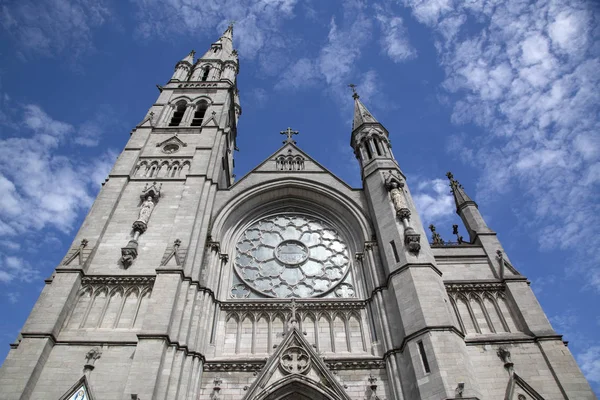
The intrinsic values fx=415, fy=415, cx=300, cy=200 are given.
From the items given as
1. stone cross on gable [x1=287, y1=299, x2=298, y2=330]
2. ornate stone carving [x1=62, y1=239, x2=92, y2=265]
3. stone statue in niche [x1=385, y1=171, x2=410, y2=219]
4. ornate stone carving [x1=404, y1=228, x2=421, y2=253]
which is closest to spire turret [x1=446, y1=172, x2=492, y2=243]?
stone statue in niche [x1=385, y1=171, x2=410, y2=219]

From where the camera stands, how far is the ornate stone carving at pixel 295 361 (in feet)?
35.8

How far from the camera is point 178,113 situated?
2238cm

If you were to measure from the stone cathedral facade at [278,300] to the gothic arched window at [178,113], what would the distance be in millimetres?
4223

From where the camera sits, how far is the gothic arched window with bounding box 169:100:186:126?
21.8m

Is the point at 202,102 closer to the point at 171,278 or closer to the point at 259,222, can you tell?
the point at 259,222

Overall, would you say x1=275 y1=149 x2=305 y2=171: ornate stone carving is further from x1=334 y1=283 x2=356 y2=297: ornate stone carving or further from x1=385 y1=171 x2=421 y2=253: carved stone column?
x1=334 y1=283 x2=356 y2=297: ornate stone carving

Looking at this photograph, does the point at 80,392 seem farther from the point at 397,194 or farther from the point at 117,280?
the point at 397,194

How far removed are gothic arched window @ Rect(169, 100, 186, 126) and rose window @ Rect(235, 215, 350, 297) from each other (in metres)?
8.86

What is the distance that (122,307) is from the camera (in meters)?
12.0

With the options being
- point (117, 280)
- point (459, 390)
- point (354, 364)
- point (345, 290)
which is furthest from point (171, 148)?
point (459, 390)

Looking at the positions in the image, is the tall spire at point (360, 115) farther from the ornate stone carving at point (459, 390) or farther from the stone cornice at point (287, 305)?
the ornate stone carving at point (459, 390)

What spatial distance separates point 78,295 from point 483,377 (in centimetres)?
1149

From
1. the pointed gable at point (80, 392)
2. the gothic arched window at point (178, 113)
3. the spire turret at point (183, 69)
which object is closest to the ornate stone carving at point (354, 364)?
the pointed gable at point (80, 392)

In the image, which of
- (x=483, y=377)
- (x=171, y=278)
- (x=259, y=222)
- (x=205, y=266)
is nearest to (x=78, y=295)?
(x=171, y=278)
